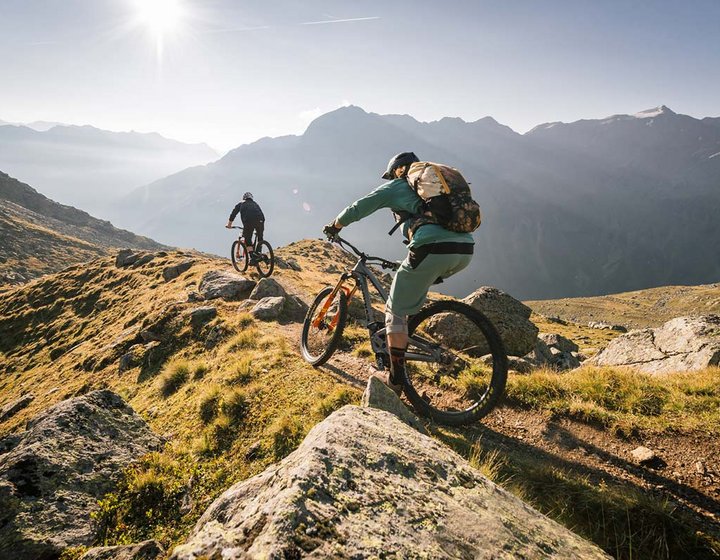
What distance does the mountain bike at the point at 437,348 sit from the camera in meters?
5.97

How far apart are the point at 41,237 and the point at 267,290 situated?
107m

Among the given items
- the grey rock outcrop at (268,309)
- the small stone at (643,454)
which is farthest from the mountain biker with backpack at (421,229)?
the grey rock outcrop at (268,309)

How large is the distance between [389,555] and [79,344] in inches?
972

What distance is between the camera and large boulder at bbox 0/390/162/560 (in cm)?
393

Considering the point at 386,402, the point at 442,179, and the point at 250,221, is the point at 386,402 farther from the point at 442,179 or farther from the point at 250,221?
the point at 250,221

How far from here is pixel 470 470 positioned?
10.7 feet

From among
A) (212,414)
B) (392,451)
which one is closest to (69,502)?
(212,414)

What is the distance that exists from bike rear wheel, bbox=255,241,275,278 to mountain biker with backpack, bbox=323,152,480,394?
13.7 meters

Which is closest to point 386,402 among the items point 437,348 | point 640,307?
point 437,348

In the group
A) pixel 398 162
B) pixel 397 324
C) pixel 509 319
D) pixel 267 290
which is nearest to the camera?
pixel 397 324

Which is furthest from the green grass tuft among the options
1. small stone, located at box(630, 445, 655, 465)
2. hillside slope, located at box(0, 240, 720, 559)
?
small stone, located at box(630, 445, 655, 465)

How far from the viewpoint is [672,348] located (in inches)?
424

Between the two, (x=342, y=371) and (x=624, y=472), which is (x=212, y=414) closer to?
(x=342, y=371)

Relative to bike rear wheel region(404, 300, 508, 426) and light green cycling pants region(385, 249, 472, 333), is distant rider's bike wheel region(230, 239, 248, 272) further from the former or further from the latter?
light green cycling pants region(385, 249, 472, 333)
